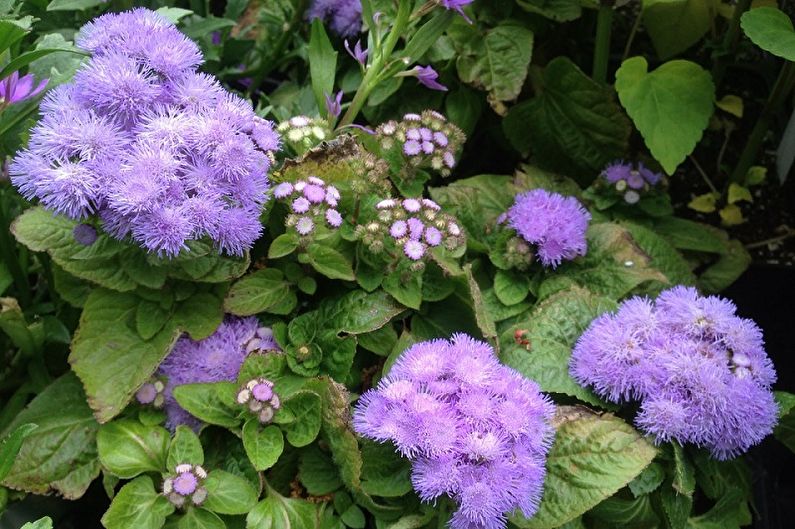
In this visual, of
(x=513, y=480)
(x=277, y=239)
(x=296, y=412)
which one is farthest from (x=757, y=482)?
(x=277, y=239)

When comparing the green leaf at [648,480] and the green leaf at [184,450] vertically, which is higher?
the green leaf at [184,450]

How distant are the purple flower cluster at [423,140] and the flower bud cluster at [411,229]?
0.50 feet

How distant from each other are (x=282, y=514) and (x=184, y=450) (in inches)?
8.1

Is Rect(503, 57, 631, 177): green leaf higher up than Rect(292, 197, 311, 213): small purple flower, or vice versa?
Rect(292, 197, 311, 213): small purple flower

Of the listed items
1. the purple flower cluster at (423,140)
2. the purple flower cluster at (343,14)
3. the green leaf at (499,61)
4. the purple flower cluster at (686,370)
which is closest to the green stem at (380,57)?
the purple flower cluster at (423,140)

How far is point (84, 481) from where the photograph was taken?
59.4 inches

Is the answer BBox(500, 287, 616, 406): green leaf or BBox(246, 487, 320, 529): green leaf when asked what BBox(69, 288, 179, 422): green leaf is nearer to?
BBox(246, 487, 320, 529): green leaf

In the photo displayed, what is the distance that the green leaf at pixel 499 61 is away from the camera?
1.98 m

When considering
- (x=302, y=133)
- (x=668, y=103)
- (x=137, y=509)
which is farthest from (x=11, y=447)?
(x=668, y=103)

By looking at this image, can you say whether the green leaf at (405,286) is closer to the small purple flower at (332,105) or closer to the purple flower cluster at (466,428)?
the purple flower cluster at (466,428)

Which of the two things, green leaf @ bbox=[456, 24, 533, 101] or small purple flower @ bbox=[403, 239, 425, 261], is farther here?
green leaf @ bbox=[456, 24, 533, 101]

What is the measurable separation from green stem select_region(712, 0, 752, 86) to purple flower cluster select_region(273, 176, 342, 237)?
45.9 inches

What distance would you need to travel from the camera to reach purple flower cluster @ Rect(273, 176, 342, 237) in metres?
1.48

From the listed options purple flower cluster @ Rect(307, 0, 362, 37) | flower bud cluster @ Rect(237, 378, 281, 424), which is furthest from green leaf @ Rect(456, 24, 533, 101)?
flower bud cluster @ Rect(237, 378, 281, 424)
